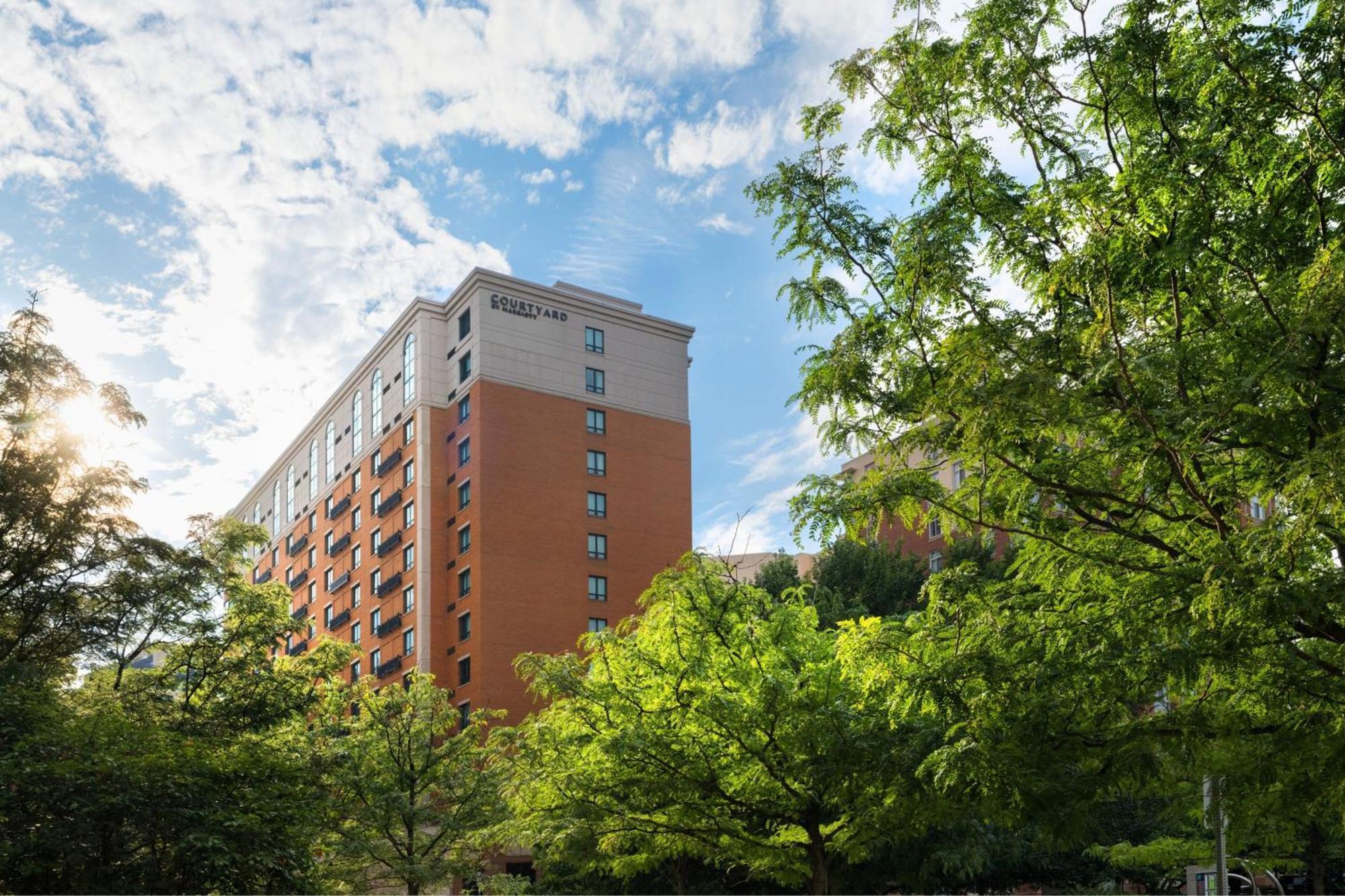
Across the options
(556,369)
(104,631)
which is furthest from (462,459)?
(104,631)

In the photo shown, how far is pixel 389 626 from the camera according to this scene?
219 ft

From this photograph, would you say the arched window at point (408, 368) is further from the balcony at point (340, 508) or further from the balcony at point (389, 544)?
the balcony at point (340, 508)

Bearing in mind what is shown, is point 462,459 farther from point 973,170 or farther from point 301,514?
point 973,170

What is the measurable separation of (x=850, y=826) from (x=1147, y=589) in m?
8.82

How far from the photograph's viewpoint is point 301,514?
294ft

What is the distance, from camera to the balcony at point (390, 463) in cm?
6856

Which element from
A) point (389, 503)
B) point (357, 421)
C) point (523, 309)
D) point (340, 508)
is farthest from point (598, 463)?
point (340, 508)

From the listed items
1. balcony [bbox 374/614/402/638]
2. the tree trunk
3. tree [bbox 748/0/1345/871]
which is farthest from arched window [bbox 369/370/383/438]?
tree [bbox 748/0/1345/871]

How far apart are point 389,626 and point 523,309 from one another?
1938 cm

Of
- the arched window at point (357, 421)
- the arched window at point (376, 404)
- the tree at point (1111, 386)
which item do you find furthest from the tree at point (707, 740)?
the arched window at point (357, 421)

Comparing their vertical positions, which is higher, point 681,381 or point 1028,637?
point 681,381

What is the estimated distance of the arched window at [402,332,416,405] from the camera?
6775 centimetres

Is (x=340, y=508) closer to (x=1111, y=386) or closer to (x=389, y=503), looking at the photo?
(x=389, y=503)

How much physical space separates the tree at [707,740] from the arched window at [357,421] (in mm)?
57680
